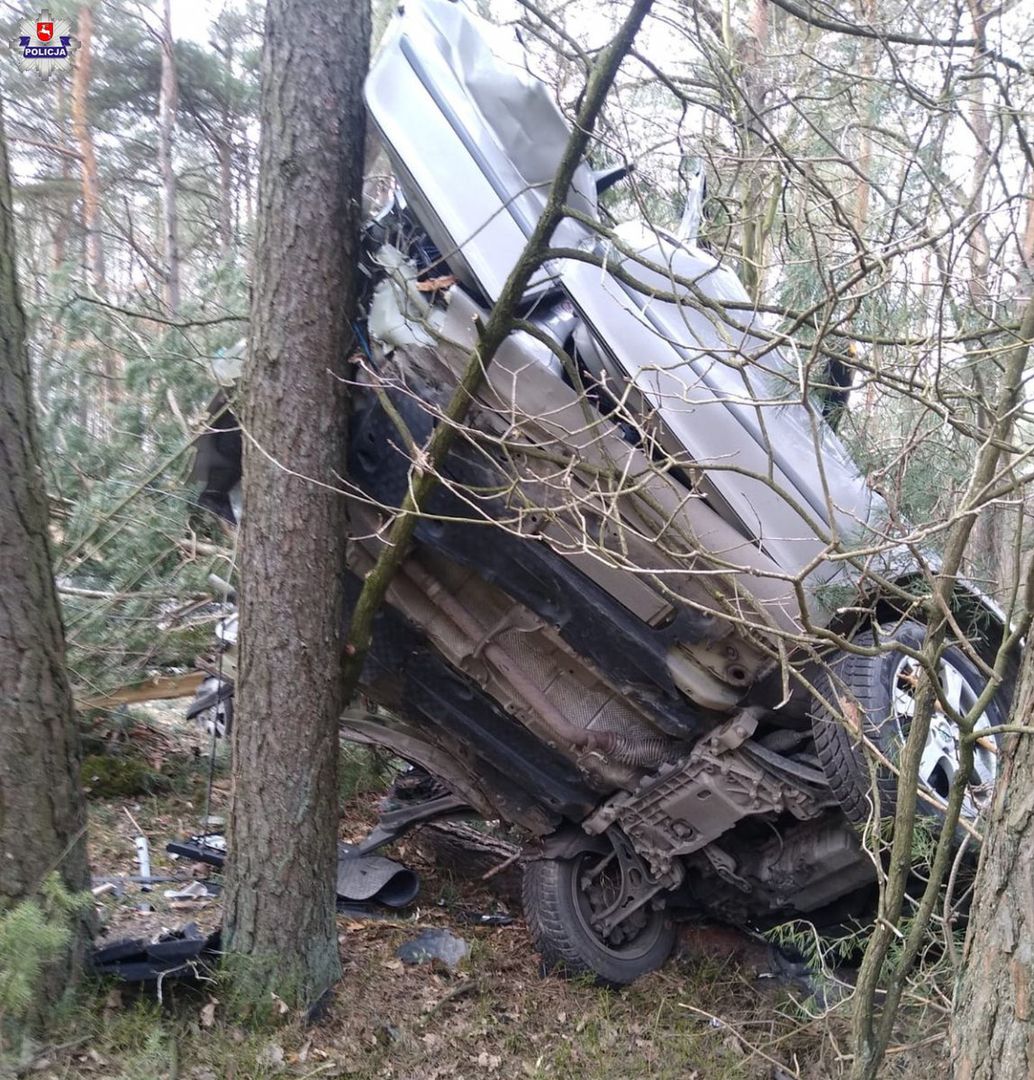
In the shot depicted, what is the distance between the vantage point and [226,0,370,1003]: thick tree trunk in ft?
11.0

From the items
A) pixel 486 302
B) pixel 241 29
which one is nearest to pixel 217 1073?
pixel 486 302

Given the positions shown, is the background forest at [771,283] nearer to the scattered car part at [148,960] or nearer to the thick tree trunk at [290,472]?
A: the thick tree trunk at [290,472]

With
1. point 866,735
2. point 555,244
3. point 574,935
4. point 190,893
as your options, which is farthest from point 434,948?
point 555,244

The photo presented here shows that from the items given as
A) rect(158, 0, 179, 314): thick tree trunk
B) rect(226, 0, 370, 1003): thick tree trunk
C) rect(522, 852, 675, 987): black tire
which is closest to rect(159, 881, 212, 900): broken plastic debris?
rect(226, 0, 370, 1003): thick tree trunk

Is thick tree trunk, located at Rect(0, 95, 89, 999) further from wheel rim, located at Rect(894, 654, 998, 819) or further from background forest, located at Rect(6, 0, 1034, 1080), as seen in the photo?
wheel rim, located at Rect(894, 654, 998, 819)

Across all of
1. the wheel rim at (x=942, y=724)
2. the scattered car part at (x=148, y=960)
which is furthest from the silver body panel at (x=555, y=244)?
the scattered car part at (x=148, y=960)

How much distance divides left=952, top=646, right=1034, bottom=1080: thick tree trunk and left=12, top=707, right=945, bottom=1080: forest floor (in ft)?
3.06

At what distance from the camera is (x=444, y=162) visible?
3.31 m

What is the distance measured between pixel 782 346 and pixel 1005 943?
2390 mm

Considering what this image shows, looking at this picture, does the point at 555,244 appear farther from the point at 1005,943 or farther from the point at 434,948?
the point at 434,948

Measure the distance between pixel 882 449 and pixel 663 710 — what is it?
134 centimetres

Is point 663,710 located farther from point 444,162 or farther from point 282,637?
point 444,162

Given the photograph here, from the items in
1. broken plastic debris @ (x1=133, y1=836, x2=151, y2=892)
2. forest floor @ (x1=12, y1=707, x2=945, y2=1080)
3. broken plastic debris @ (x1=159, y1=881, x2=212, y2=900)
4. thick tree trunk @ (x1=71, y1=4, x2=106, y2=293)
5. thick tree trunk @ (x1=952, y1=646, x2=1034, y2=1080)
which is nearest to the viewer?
thick tree trunk @ (x1=952, y1=646, x2=1034, y2=1080)

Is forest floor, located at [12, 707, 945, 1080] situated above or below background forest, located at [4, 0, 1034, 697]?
below
